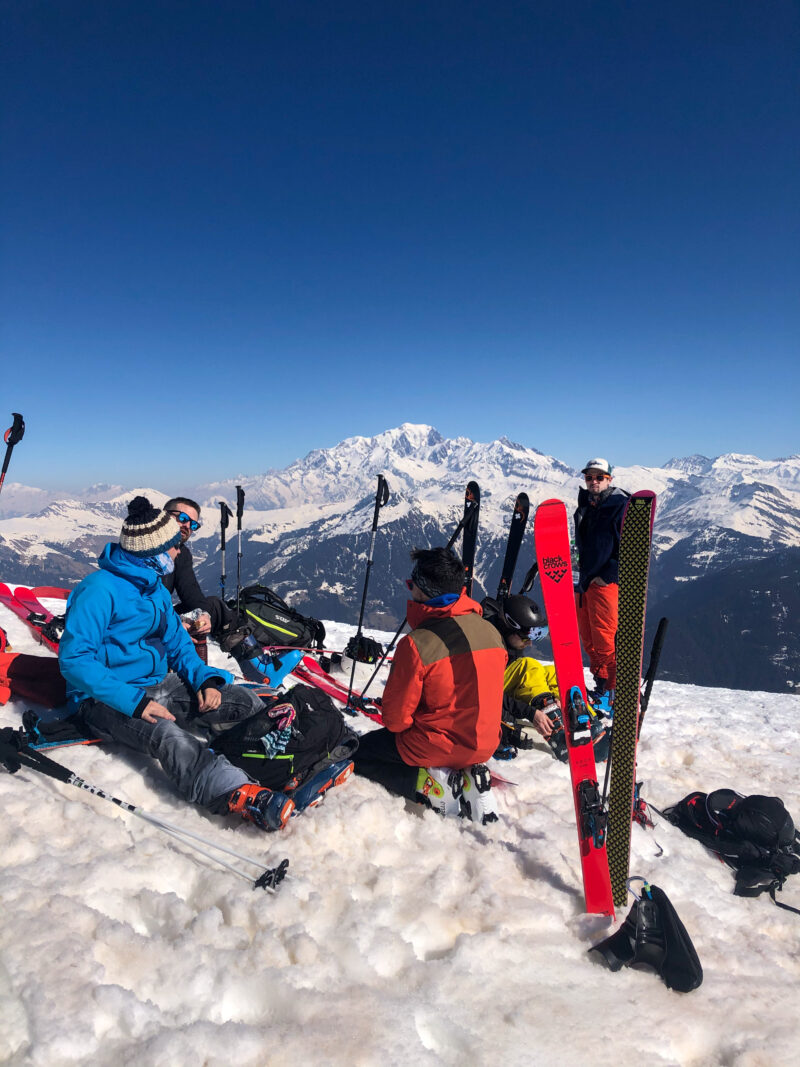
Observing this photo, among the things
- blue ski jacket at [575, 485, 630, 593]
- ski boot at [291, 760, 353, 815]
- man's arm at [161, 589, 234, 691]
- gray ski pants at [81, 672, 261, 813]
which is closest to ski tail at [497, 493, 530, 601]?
blue ski jacket at [575, 485, 630, 593]

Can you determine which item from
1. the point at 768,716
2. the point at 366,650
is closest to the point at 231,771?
the point at 366,650

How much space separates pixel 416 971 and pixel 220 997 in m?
1.12

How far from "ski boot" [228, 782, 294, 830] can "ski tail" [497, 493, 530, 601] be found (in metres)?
5.38

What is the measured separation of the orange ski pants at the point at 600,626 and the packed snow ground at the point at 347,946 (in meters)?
3.32

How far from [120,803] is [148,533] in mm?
2256

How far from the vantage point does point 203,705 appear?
526 cm

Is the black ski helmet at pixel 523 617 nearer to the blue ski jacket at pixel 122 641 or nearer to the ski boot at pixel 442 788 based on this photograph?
the ski boot at pixel 442 788

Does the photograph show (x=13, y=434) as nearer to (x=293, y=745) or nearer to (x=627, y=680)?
(x=293, y=745)

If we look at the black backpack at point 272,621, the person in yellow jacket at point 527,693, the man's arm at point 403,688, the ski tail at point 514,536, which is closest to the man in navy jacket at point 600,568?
the ski tail at point 514,536

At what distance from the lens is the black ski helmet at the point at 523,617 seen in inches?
268

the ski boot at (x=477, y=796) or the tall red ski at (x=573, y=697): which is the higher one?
the tall red ski at (x=573, y=697)

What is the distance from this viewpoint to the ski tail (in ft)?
30.5

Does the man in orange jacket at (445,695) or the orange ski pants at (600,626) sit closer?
the man in orange jacket at (445,695)

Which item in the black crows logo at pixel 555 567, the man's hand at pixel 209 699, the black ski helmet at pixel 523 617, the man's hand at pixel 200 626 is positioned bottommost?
the man's hand at pixel 209 699
